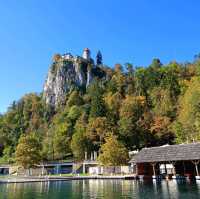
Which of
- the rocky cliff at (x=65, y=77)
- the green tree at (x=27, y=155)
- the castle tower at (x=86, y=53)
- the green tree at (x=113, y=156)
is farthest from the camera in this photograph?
the castle tower at (x=86, y=53)

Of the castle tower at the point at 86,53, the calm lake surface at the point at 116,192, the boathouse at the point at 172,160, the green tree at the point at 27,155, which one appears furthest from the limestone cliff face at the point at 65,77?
the calm lake surface at the point at 116,192

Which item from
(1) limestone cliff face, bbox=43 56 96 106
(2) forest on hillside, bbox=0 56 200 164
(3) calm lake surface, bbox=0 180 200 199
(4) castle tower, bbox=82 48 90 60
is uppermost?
(4) castle tower, bbox=82 48 90 60

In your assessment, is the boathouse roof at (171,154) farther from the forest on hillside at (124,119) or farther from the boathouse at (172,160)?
the forest on hillside at (124,119)

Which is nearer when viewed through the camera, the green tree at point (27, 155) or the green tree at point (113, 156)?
the green tree at point (113, 156)

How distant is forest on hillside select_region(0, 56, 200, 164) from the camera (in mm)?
64938

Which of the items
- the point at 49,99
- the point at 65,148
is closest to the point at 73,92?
the point at 49,99

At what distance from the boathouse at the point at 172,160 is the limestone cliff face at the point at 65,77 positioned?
79036mm

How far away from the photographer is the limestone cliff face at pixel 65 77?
126750mm

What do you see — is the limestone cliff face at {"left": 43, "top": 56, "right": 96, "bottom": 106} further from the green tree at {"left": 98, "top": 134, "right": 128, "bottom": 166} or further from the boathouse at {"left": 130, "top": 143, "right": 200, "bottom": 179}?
the boathouse at {"left": 130, "top": 143, "right": 200, "bottom": 179}

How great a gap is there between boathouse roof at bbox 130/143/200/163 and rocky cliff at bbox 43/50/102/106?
8061 cm

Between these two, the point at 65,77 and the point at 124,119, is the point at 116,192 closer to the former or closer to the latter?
the point at 124,119

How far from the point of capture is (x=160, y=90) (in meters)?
87.1

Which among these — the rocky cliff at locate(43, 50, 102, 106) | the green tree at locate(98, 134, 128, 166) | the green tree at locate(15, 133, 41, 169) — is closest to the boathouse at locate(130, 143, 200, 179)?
the green tree at locate(98, 134, 128, 166)

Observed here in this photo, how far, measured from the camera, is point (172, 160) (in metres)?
41.0
